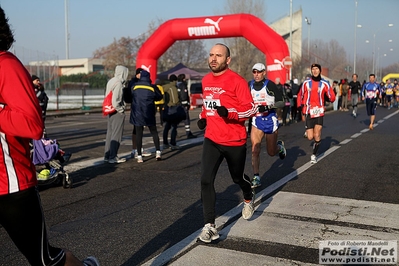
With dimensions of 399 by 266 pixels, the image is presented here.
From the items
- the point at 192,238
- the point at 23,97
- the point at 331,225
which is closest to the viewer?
the point at 23,97

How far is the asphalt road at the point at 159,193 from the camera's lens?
193 inches

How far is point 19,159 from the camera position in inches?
109

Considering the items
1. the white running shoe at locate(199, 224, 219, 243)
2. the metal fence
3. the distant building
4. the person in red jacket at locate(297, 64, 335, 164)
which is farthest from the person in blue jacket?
the distant building

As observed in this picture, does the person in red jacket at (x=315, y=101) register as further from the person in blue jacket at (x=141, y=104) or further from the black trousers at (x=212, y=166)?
the black trousers at (x=212, y=166)

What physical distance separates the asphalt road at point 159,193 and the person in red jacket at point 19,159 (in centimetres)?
171

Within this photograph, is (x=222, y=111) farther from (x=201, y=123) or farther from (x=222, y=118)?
(x=201, y=123)

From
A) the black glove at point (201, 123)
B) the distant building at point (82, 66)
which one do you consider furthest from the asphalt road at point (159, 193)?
the distant building at point (82, 66)

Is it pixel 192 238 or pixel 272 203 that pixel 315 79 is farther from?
pixel 192 238

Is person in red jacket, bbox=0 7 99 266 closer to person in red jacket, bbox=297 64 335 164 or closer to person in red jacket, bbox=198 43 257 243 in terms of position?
person in red jacket, bbox=198 43 257 243

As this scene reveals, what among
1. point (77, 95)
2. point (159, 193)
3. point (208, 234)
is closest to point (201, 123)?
point (208, 234)

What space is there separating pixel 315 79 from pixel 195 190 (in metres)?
3.94

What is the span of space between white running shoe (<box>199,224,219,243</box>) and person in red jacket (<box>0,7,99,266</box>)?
2090 mm

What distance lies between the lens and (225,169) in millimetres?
9406

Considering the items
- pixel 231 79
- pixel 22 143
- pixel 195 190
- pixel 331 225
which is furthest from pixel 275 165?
pixel 22 143
